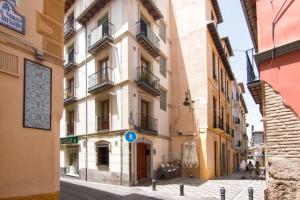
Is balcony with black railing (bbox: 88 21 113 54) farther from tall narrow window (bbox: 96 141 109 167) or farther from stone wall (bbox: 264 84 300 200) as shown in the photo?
stone wall (bbox: 264 84 300 200)

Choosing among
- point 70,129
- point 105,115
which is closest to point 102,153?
point 105,115

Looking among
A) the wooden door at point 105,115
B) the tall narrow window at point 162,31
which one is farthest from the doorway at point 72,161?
the tall narrow window at point 162,31

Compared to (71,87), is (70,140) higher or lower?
lower

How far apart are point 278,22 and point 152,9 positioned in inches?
536

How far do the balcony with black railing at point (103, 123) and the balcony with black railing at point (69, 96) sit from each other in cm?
327

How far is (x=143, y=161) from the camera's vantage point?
2012 cm

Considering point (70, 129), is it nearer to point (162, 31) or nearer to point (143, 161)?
point (143, 161)

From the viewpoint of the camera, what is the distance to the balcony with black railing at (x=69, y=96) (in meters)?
23.1

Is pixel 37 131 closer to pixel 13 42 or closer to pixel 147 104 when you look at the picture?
pixel 13 42

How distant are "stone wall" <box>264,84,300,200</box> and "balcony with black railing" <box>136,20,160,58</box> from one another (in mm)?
11811

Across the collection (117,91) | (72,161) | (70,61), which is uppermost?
(70,61)

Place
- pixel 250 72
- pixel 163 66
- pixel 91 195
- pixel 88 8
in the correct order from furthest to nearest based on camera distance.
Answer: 1. pixel 163 66
2. pixel 88 8
3. pixel 91 195
4. pixel 250 72

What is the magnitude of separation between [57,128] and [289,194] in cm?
607

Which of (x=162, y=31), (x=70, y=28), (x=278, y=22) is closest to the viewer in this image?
(x=278, y=22)
